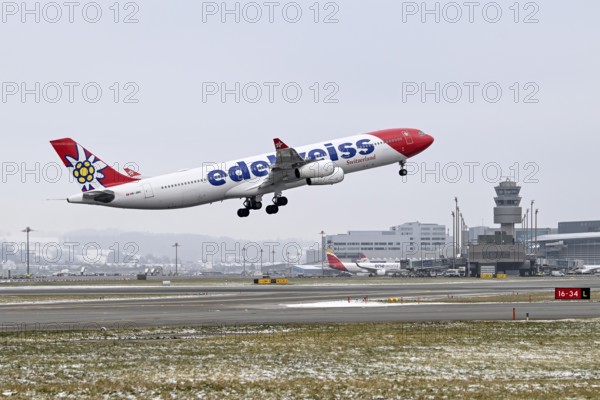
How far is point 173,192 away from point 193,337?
42.5 m

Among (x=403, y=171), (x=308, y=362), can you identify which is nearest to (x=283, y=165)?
(x=403, y=171)

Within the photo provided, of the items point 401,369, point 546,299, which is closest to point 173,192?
point 546,299

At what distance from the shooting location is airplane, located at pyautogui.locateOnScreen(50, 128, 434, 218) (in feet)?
275

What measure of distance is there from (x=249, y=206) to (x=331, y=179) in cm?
980

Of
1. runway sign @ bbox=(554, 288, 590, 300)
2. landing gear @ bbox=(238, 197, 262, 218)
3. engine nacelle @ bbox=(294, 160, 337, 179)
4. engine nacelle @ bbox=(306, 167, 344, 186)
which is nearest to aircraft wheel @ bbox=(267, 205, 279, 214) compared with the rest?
landing gear @ bbox=(238, 197, 262, 218)

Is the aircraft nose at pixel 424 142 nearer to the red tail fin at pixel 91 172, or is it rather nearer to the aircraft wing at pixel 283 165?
the aircraft wing at pixel 283 165

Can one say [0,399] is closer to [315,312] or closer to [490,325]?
[490,325]

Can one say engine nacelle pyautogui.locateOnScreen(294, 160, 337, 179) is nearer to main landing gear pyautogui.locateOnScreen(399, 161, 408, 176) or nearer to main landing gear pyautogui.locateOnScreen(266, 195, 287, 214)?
main landing gear pyautogui.locateOnScreen(266, 195, 287, 214)

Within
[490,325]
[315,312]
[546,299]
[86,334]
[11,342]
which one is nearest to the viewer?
[11,342]

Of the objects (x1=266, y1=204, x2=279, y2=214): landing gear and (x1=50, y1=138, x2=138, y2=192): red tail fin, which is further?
(x1=266, y1=204, x2=279, y2=214): landing gear

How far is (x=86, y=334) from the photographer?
44531 mm

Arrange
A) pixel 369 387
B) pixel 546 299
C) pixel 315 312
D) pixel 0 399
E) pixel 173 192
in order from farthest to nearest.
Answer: pixel 173 192 < pixel 546 299 < pixel 315 312 < pixel 369 387 < pixel 0 399

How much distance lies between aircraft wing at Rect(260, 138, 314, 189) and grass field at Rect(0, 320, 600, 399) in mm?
39674

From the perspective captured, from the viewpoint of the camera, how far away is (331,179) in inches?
3438
